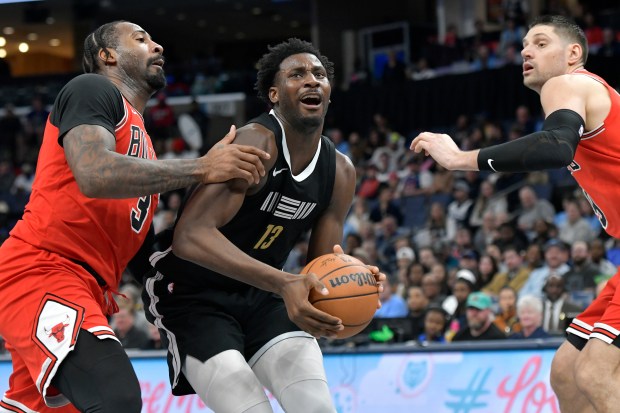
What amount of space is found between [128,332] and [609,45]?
10.2 metres

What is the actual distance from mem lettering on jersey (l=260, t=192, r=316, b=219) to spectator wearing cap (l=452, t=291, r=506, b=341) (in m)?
4.30

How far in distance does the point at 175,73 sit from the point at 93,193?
21765 millimetres

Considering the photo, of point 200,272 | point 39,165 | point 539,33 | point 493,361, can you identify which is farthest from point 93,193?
point 493,361

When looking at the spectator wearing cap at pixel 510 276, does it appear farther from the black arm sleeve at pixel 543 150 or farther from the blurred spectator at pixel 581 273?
the black arm sleeve at pixel 543 150

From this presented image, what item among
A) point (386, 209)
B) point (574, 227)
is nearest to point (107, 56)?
point (574, 227)

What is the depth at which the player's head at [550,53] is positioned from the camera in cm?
463

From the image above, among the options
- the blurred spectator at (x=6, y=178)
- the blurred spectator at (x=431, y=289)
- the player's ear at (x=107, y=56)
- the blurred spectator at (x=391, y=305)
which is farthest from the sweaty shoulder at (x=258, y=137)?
the blurred spectator at (x=6, y=178)

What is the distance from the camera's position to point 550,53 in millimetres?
4637

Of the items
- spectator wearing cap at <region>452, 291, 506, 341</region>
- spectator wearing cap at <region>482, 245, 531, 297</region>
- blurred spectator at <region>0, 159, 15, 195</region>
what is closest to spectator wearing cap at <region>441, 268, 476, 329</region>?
spectator wearing cap at <region>482, 245, 531, 297</region>

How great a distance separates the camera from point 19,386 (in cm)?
413

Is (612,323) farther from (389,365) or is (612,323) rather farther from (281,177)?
(389,365)

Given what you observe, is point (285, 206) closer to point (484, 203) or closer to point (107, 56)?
point (107, 56)

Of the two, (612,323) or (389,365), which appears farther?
(389,365)

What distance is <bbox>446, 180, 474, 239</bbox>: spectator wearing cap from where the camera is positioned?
13.5 metres
